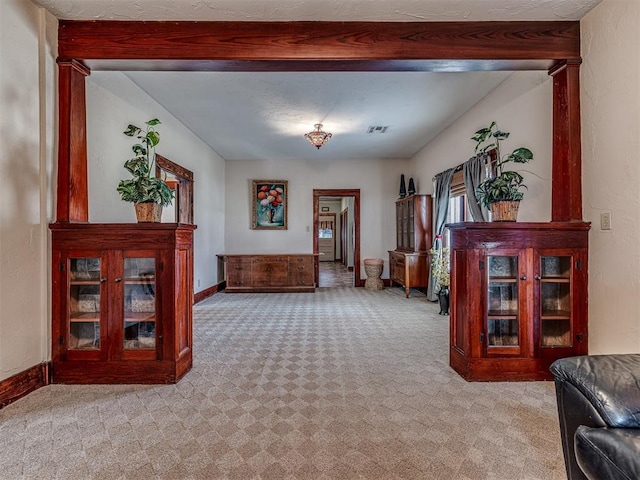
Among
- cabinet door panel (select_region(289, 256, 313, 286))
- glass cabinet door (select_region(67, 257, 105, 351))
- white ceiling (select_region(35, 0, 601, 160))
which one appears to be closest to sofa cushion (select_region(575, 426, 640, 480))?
white ceiling (select_region(35, 0, 601, 160))

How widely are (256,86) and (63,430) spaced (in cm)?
334

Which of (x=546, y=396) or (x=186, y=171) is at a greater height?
(x=186, y=171)

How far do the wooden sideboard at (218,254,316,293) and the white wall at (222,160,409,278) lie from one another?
93cm

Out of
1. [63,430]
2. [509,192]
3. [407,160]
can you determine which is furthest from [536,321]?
[407,160]

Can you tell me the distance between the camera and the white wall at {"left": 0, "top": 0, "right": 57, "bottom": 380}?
2.08 meters

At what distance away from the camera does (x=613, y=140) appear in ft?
7.18

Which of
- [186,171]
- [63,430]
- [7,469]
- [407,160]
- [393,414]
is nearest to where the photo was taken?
[7,469]

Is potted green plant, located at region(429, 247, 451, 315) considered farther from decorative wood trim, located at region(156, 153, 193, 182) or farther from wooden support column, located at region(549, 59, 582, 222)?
decorative wood trim, located at region(156, 153, 193, 182)

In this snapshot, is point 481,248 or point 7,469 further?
point 481,248

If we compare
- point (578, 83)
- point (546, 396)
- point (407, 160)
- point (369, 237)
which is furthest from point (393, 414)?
point (407, 160)

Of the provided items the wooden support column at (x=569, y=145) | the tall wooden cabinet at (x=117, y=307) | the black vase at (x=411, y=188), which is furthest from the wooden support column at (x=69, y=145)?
the black vase at (x=411, y=188)

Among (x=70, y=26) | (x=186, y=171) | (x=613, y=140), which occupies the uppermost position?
(x=70, y=26)

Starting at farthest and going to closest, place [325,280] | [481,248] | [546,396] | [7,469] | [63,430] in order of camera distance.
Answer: [325,280], [481,248], [546,396], [63,430], [7,469]

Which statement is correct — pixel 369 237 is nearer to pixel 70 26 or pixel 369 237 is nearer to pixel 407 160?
pixel 407 160
